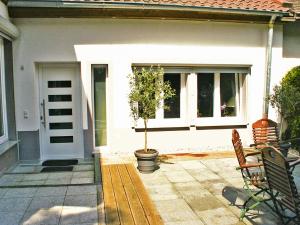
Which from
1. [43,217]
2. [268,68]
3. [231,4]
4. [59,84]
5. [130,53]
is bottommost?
[43,217]

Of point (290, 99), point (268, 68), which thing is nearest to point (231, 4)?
point (268, 68)

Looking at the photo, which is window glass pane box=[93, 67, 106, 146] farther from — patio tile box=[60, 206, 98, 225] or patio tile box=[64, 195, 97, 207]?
patio tile box=[60, 206, 98, 225]

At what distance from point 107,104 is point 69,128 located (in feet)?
3.98

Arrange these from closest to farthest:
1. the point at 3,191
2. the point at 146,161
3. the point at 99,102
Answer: the point at 3,191 < the point at 146,161 < the point at 99,102

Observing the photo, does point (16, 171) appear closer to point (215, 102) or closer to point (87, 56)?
point (87, 56)

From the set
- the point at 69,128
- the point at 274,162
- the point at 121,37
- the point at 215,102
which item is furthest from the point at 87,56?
the point at 274,162

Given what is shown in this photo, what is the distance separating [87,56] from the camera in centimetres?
794

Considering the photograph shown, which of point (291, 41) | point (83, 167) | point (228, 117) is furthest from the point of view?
point (291, 41)

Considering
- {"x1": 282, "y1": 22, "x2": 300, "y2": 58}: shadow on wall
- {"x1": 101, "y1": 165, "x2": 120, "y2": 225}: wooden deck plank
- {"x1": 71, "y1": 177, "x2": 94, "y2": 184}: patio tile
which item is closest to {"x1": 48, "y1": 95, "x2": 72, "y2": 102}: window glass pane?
{"x1": 71, "y1": 177, "x2": 94, "y2": 184}: patio tile

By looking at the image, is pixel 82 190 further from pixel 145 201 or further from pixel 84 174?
pixel 145 201

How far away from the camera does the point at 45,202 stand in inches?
201

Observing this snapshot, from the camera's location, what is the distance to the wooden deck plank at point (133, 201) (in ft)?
14.3

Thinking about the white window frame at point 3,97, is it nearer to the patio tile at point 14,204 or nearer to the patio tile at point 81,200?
the patio tile at point 14,204

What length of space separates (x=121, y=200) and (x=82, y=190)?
1.01 meters
